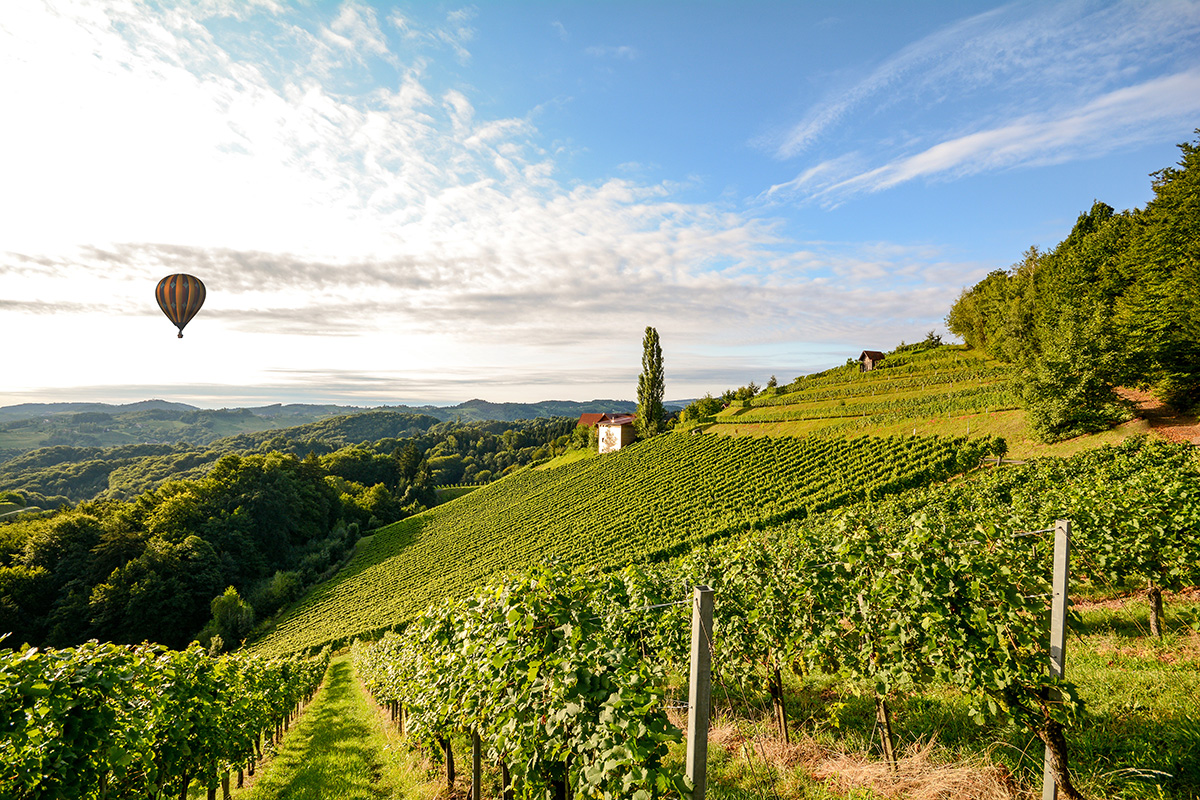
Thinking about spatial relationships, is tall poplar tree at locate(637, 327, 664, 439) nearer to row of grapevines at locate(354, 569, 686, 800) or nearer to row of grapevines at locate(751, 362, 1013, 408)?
row of grapevines at locate(751, 362, 1013, 408)

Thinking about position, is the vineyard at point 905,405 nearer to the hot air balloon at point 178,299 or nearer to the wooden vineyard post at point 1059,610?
the wooden vineyard post at point 1059,610

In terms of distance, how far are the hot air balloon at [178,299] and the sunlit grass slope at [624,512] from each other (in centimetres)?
1974

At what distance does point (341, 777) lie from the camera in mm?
8844

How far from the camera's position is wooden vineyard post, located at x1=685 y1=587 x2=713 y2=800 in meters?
3.31

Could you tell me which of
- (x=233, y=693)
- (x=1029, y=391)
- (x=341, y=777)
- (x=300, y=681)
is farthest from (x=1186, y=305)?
(x=300, y=681)

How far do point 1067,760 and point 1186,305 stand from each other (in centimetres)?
3079

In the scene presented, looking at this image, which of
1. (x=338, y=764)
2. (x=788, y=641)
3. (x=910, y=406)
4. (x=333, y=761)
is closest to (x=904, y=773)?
(x=788, y=641)

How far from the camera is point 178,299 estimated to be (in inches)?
846

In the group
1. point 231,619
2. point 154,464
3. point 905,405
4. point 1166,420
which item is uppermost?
point 905,405

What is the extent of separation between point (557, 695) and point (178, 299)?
89.2 ft

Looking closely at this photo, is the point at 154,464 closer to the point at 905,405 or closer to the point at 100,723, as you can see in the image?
the point at 100,723

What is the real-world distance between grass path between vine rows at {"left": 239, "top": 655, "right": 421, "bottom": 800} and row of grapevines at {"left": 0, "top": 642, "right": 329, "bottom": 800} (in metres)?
2.29

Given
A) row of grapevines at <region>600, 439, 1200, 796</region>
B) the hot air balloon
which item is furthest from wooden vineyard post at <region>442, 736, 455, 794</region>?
the hot air balloon

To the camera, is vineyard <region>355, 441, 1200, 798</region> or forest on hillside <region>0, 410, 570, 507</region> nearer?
vineyard <region>355, 441, 1200, 798</region>
